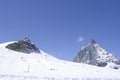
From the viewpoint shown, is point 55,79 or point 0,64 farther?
point 0,64

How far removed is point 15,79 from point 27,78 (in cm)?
144

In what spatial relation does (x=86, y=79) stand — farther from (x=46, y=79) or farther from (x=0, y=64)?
(x=0, y=64)

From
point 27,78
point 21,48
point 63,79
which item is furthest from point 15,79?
point 21,48

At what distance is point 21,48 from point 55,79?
13072 centimetres

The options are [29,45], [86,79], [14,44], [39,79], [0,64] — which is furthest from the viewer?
[29,45]

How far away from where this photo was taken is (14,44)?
154875 mm

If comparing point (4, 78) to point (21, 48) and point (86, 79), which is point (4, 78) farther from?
point (21, 48)

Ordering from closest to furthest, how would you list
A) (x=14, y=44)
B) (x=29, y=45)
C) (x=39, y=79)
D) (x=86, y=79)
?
(x=86, y=79) → (x=39, y=79) → (x=14, y=44) → (x=29, y=45)

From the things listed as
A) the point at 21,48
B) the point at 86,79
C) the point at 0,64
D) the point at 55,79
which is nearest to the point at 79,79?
the point at 86,79

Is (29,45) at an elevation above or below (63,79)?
above

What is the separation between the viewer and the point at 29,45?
174125mm

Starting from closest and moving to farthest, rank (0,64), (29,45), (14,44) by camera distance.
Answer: (0,64) < (14,44) < (29,45)

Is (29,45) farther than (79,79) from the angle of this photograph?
Yes

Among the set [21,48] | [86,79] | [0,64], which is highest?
[21,48]
